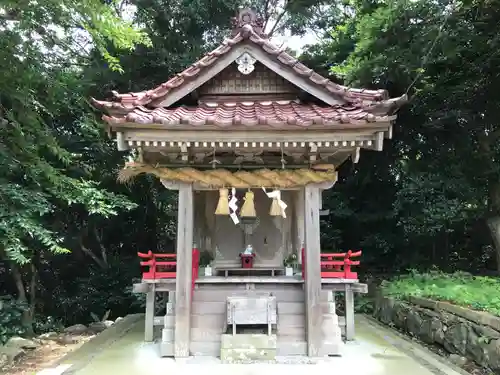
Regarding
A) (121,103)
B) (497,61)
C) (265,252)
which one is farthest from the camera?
(497,61)

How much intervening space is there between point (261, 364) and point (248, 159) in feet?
11.2

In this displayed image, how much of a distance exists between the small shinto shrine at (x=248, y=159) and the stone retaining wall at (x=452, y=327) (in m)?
1.80

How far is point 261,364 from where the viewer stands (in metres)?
6.24

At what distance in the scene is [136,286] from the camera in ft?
25.0

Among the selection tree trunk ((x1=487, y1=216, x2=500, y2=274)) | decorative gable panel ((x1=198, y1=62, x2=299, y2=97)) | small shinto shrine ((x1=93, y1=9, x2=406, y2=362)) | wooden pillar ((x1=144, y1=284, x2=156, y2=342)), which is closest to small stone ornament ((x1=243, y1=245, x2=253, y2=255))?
small shinto shrine ((x1=93, y1=9, x2=406, y2=362))

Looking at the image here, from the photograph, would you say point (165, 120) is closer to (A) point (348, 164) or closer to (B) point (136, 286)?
(B) point (136, 286)

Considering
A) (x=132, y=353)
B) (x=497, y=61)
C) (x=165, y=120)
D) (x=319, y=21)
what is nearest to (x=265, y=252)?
(x=132, y=353)

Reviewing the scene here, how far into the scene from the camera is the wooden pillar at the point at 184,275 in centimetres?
656

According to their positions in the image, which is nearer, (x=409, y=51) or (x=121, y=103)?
(x=121, y=103)

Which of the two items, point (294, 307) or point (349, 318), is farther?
point (349, 318)

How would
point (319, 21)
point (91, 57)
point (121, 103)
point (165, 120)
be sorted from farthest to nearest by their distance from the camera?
point (319, 21)
point (91, 57)
point (121, 103)
point (165, 120)

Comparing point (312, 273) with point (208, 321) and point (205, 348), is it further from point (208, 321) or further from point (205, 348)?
point (205, 348)

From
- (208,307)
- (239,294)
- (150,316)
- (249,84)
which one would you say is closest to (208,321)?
(208,307)

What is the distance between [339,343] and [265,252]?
2303 mm
